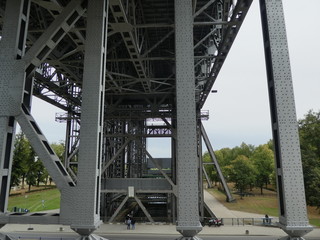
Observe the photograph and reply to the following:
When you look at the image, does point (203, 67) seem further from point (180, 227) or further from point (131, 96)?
point (180, 227)

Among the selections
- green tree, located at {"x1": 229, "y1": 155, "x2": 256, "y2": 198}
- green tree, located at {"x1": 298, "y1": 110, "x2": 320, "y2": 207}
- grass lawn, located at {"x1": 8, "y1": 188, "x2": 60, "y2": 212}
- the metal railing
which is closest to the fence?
the metal railing

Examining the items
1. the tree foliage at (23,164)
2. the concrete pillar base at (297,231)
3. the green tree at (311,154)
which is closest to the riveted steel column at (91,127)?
the concrete pillar base at (297,231)

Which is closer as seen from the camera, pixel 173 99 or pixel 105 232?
pixel 105 232

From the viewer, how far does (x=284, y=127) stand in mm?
7066

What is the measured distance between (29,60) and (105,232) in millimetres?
16221

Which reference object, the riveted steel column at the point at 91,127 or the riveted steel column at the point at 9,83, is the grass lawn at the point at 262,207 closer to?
the riveted steel column at the point at 91,127

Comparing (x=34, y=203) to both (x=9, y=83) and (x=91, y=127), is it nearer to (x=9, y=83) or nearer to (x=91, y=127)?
(x=9, y=83)

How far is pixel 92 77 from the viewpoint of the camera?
7.77m

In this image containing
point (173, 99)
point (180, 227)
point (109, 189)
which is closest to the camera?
point (180, 227)

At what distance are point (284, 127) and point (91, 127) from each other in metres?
5.66

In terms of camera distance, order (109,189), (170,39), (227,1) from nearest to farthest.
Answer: (227,1) → (170,39) → (109,189)

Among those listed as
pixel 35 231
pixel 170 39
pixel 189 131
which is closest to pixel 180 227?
pixel 189 131

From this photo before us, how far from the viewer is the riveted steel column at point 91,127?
23.2ft

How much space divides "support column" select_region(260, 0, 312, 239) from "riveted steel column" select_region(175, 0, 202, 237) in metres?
2.40
